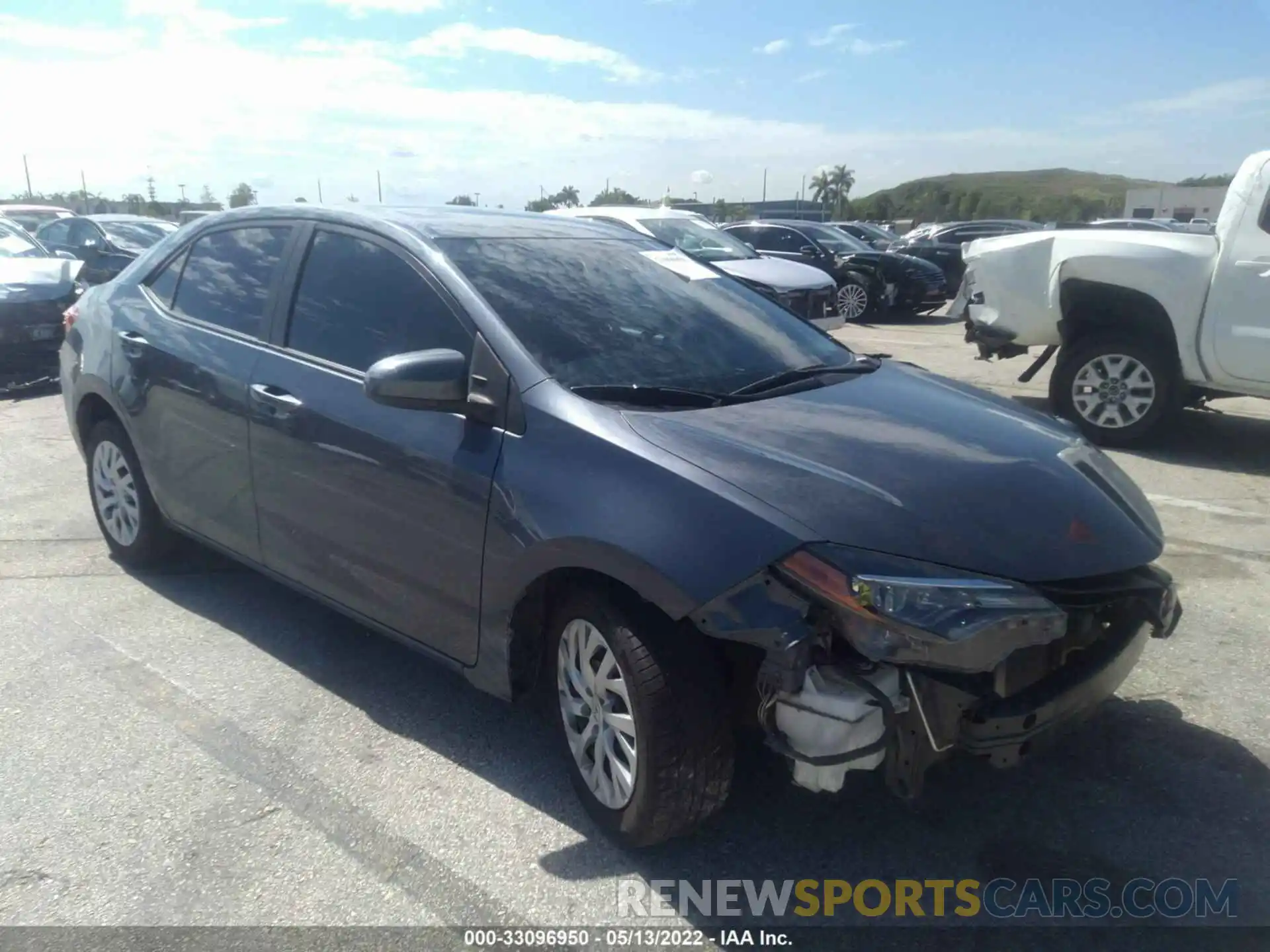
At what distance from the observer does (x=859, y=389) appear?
3.50 metres

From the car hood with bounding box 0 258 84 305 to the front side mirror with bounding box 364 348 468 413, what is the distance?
847 centimetres

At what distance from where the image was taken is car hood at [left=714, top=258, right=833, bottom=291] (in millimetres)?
11477

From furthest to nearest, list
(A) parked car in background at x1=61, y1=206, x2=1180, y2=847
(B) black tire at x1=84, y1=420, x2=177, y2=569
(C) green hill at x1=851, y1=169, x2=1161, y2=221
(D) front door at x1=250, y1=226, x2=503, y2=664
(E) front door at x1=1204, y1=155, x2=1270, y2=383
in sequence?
(C) green hill at x1=851, y1=169, x2=1161, y2=221, (E) front door at x1=1204, y1=155, x2=1270, y2=383, (B) black tire at x1=84, y1=420, x2=177, y2=569, (D) front door at x1=250, y1=226, x2=503, y2=664, (A) parked car in background at x1=61, y1=206, x2=1180, y2=847

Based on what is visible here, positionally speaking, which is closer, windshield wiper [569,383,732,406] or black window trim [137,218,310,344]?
windshield wiper [569,383,732,406]

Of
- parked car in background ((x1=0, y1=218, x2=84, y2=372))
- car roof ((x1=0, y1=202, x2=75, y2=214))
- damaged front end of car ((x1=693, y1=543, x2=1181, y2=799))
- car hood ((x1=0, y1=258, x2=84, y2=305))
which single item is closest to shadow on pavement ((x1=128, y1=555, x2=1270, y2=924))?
damaged front end of car ((x1=693, y1=543, x2=1181, y2=799))

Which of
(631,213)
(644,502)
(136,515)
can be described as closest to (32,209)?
(631,213)

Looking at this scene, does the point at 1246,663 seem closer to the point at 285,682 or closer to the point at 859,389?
the point at 859,389

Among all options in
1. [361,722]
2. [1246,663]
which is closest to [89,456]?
[361,722]

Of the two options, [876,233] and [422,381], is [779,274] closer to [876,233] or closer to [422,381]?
[422,381]

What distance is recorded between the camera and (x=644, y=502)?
2.67 metres

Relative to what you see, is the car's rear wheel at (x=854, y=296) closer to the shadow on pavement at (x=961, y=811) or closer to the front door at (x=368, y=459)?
the shadow on pavement at (x=961, y=811)

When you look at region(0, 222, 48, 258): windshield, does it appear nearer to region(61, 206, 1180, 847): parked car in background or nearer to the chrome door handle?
region(61, 206, 1180, 847): parked car in background

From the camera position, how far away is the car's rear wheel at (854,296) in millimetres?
16734

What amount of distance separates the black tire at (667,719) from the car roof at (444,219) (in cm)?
158
